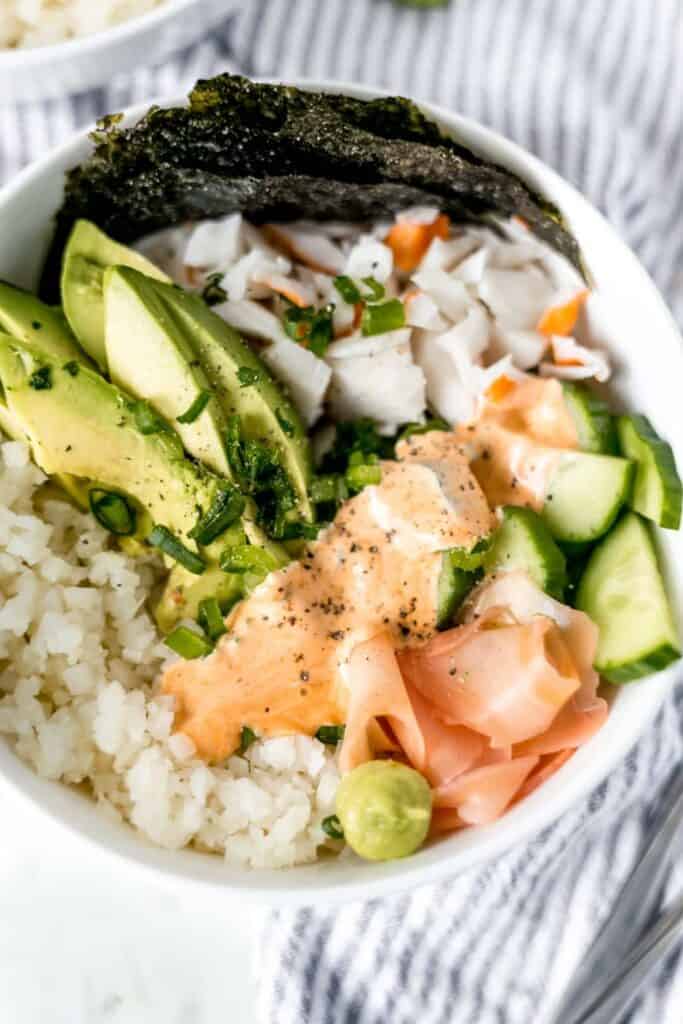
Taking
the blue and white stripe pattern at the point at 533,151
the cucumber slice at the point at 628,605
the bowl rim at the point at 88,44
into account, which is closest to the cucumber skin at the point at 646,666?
the cucumber slice at the point at 628,605

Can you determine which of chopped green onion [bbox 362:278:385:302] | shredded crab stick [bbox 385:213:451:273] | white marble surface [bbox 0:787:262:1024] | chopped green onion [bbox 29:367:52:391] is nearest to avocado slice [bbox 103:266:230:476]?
chopped green onion [bbox 29:367:52:391]

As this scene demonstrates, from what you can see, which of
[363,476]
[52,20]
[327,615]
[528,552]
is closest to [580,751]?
[528,552]

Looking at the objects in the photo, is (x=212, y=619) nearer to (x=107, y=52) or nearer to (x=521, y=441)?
(x=521, y=441)

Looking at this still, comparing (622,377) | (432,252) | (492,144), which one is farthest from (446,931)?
(492,144)

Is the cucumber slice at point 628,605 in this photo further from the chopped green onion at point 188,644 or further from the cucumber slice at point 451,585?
the chopped green onion at point 188,644

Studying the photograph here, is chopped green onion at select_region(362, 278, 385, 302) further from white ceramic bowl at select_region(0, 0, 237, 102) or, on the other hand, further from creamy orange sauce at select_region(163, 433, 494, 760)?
white ceramic bowl at select_region(0, 0, 237, 102)

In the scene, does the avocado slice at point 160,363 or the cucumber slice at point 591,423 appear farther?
the cucumber slice at point 591,423

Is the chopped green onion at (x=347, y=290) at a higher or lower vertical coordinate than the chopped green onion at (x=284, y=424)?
higher
